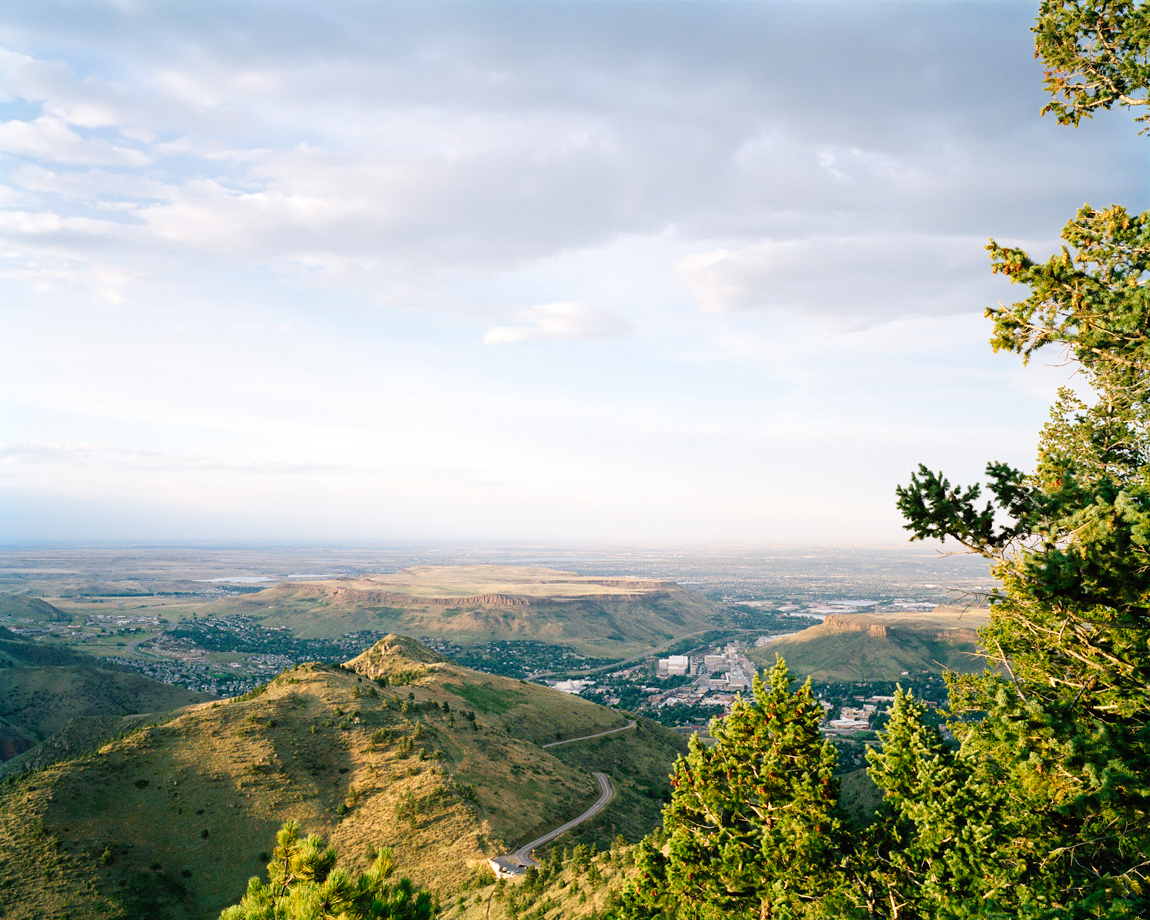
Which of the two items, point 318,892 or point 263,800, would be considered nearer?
point 318,892

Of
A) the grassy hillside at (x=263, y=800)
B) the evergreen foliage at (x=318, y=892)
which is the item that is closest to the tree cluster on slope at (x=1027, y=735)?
the evergreen foliage at (x=318, y=892)

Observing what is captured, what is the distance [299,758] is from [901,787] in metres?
63.2

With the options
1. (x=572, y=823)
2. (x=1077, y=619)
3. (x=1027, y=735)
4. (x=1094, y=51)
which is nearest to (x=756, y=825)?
(x=1027, y=735)

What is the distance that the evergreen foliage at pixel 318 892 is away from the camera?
12.2 m

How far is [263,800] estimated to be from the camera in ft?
185

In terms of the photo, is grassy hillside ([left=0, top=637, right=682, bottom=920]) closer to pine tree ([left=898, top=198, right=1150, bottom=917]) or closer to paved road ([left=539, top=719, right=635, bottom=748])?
paved road ([left=539, top=719, right=635, bottom=748])

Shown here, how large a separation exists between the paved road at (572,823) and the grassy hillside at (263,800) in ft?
4.19

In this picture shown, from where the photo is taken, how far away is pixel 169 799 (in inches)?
2140

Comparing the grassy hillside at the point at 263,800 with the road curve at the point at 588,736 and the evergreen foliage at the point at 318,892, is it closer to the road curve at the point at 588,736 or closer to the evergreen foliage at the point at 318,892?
the road curve at the point at 588,736

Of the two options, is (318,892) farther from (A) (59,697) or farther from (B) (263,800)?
(A) (59,697)

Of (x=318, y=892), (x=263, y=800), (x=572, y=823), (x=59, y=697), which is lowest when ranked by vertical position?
(x=59, y=697)

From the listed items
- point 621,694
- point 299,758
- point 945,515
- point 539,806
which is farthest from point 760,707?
point 621,694

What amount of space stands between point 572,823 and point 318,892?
5622cm

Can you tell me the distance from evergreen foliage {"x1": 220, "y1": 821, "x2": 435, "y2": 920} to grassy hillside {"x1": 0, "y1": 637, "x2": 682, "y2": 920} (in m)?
40.5
